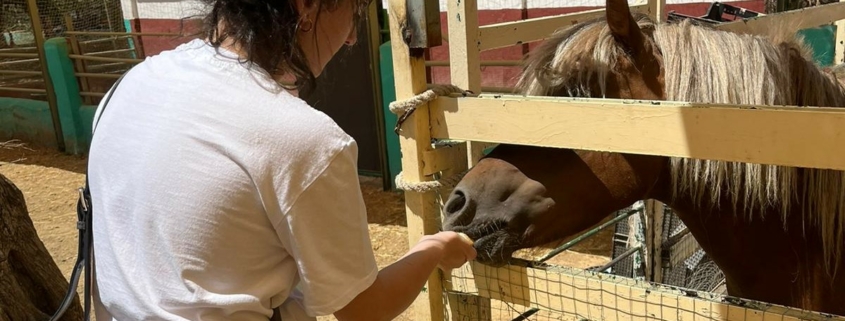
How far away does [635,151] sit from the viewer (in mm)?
1462

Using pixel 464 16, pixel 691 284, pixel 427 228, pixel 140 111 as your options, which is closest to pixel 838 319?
pixel 427 228

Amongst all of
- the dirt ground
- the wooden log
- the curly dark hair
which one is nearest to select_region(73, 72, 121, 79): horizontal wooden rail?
the dirt ground

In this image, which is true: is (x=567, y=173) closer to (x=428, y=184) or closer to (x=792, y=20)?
(x=428, y=184)

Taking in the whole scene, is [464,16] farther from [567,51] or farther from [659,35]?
[659,35]

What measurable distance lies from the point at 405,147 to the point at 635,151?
604 mm

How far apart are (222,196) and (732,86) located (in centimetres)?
127

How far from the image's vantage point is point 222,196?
99 cm

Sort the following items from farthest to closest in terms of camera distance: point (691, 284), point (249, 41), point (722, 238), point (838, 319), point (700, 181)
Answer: point (691, 284) < point (722, 238) < point (700, 181) < point (838, 319) < point (249, 41)

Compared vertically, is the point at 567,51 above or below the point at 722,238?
above

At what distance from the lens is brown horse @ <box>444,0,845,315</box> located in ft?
5.67

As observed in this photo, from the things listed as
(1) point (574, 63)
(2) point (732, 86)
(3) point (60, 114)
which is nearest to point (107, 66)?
(3) point (60, 114)

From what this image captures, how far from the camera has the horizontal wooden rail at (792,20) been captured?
2508mm

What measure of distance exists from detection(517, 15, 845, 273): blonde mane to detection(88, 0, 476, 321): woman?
860 mm

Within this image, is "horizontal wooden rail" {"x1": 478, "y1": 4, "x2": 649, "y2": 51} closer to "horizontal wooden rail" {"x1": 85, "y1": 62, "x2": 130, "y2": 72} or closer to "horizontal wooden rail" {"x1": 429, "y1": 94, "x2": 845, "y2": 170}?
"horizontal wooden rail" {"x1": 429, "y1": 94, "x2": 845, "y2": 170}
